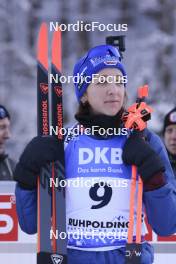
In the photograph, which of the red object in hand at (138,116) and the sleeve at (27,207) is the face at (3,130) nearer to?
the sleeve at (27,207)

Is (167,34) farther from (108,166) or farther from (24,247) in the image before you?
(108,166)

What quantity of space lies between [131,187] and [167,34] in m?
3.51

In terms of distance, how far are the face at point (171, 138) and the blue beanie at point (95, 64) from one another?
1867 millimetres

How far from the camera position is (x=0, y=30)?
5.34 m

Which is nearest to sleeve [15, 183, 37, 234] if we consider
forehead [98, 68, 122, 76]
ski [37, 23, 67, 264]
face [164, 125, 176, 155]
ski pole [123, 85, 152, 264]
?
ski [37, 23, 67, 264]

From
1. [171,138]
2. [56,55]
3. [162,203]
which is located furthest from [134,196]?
[171,138]

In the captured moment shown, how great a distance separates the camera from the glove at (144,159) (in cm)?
200

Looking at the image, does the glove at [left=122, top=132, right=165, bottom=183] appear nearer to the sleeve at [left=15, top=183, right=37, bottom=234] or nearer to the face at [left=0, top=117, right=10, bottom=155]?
the sleeve at [left=15, top=183, right=37, bottom=234]

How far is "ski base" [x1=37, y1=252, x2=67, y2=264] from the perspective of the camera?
212 cm

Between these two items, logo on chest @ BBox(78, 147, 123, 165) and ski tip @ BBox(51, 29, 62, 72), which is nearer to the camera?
logo on chest @ BBox(78, 147, 123, 165)

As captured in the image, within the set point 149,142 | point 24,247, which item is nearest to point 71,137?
point 149,142

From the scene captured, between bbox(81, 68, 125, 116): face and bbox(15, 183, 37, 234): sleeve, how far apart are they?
37cm

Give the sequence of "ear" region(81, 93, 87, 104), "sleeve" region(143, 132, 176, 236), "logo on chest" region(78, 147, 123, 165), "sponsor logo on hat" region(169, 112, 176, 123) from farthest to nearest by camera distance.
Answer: "sponsor logo on hat" region(169, 112, 176, 123) < "ear" region(81, 93, 87, 104) < "logo on chest" region(78, 147, 123, 165) < "sleeve" region(143, 132, 176, 236)

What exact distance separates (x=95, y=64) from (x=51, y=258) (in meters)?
0.69
